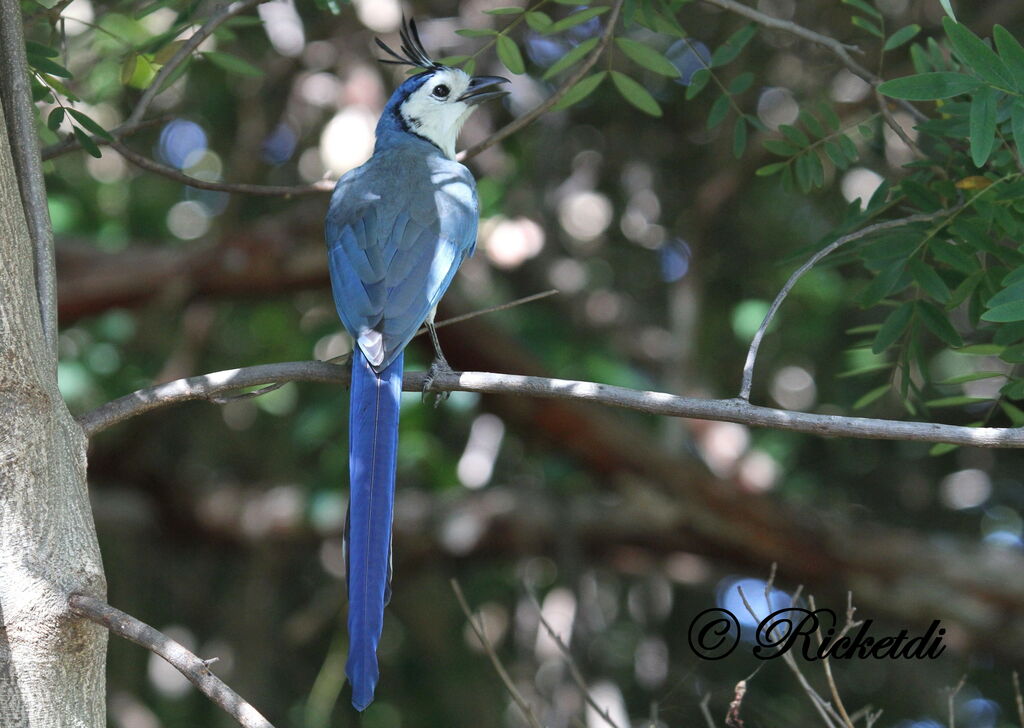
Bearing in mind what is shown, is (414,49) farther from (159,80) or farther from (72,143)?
(72,143)

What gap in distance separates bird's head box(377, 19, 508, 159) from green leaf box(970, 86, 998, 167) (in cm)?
204

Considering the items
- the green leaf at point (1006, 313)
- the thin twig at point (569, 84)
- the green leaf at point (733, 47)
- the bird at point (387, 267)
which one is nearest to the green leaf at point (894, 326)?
the green leaf at point (1006, 313)

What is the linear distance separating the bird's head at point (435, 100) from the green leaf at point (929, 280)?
5.96ft

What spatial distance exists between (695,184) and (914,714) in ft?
9.81

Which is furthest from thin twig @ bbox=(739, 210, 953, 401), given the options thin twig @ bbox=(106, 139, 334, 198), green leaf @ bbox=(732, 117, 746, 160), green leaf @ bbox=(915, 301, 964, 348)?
thin twig @ bbox=(106, 139, 334, 198)

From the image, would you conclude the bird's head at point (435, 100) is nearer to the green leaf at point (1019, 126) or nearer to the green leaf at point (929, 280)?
the green leaf at point (929, 280)

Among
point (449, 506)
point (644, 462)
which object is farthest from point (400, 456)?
point (644, 462)

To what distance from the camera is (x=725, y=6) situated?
2.80 meters

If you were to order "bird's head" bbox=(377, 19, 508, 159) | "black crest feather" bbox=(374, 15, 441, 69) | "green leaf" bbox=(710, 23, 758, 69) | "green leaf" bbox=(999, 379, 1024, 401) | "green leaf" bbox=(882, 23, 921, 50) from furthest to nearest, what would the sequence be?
"bird's head" bbox=(377, 19, 508, 159), "black crest feather" bbox=(374, 15, 441, 69), "green leaf" bbox=(710, 23, 758, 69), "green leaf" bbox=(882, 23, 921, 50), "green leaf" bbox=(999, 379, 1024, 401)

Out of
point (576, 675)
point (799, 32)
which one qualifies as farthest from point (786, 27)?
point (576, 675)

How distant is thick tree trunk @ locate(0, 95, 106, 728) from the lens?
1756 mm

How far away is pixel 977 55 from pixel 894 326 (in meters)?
0.78

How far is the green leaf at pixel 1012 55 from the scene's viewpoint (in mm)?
2241

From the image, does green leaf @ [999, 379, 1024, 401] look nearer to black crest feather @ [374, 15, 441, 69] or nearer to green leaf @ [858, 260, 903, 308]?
green leaf @ [858, 260, 903, 308]
